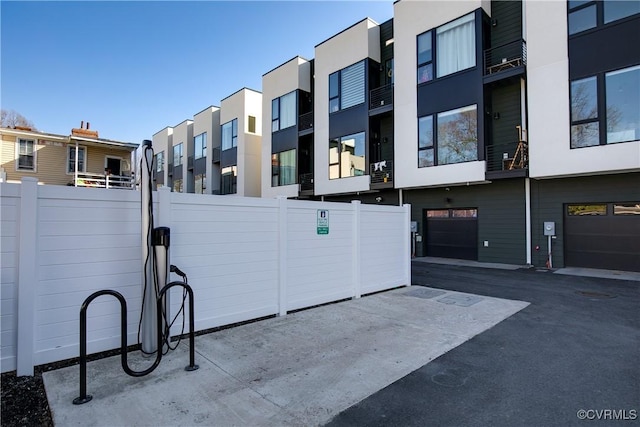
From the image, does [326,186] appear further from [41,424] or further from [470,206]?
[41,424]

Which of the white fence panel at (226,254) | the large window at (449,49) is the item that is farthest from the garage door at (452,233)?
the white fence panel at (226,254)

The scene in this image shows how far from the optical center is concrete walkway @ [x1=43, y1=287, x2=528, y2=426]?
2627 mm

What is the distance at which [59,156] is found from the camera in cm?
1639

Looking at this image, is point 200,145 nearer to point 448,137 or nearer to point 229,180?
point 229,180

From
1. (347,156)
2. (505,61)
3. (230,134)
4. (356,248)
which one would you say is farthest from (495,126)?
(230,134)

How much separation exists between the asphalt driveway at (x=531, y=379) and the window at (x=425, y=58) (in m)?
10.3

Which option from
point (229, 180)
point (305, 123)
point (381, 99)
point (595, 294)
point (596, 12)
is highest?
point (596, 12)

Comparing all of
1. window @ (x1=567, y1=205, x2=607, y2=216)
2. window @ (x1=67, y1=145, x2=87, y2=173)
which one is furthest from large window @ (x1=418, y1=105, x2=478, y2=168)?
window @ (x1=67, y1=145, x2=87, y2=173)

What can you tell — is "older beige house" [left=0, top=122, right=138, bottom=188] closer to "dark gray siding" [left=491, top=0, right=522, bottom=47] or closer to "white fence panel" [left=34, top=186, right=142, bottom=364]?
"white fence panel" [left=34, top=186, right=142, bottom=364]

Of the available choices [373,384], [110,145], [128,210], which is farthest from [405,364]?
[110,145]

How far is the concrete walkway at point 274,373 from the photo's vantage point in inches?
103

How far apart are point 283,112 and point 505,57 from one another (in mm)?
11853

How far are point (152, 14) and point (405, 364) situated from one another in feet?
36.1

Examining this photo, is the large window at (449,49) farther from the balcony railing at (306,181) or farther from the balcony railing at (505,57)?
the balcony railing at (306,181)
